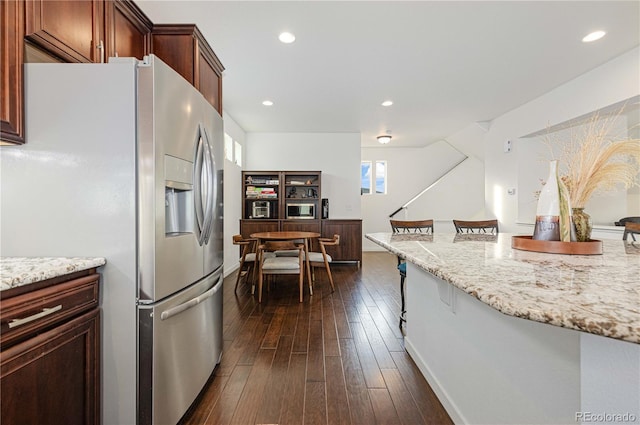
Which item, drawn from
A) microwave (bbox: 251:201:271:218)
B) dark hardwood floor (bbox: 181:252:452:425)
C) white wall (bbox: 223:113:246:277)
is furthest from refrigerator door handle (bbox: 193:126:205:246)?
microwave (bbox: 251:201:271:218)

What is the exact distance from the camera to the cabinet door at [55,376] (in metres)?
0.88

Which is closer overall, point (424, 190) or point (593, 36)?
point (593, 36)

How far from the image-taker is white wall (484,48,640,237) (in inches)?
114

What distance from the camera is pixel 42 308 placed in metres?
0.96

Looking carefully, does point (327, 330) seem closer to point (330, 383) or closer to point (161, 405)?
point (330, 383)

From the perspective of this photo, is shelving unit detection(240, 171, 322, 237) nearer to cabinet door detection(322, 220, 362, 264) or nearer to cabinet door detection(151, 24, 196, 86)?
cabinet door detection(322, 220, 362, 264)

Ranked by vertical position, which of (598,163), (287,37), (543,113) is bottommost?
(598,163)

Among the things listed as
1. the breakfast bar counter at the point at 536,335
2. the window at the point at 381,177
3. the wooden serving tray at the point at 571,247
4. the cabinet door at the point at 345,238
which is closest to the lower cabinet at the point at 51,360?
the breakfast bar counter at the point at 536,335

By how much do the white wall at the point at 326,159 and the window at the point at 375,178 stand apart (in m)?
1.74

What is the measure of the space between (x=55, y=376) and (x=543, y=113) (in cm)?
534

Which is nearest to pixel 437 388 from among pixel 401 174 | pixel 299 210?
pixel 299 210

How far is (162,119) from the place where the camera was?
4.28 feet

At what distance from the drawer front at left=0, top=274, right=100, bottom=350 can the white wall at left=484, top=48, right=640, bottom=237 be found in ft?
15.1

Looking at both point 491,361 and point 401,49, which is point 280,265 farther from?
point 401,49
